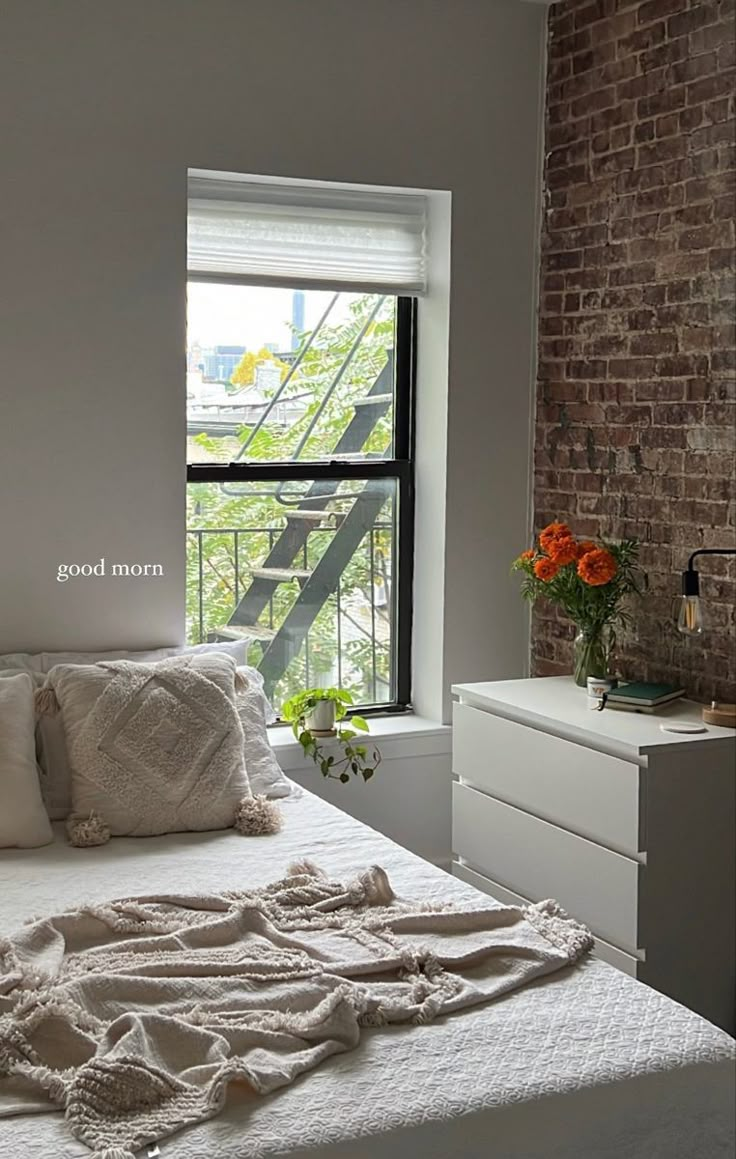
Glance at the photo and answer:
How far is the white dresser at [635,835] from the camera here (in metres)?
3.30

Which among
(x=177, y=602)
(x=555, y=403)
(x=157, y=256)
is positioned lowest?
(x=177, y=602)

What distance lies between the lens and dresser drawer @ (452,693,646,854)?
10.9 ft

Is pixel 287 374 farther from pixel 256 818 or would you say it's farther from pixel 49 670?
pixel 256 818

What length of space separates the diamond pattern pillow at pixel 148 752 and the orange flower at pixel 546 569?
3.27ft

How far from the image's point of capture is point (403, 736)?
4273mm

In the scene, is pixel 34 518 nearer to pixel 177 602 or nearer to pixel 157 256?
pixel 177 602

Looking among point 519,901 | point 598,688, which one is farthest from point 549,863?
point 598,688

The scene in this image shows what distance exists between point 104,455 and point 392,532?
1084mm

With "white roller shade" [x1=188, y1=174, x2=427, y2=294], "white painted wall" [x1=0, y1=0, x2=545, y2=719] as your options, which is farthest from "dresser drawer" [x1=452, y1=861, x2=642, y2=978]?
"white roller shade" [x1=188, y1=174, x2=427, y2=294]

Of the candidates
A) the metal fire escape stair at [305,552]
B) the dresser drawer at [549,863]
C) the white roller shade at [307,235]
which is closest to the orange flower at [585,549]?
the dresser drawer at [549,863]

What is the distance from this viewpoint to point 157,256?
380cm

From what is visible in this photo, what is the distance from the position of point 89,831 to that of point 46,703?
1.26 ft

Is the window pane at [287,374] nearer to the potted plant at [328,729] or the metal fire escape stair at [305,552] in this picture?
the metal fire escape stair at [305,552]

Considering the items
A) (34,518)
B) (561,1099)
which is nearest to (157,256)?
(34,518)
